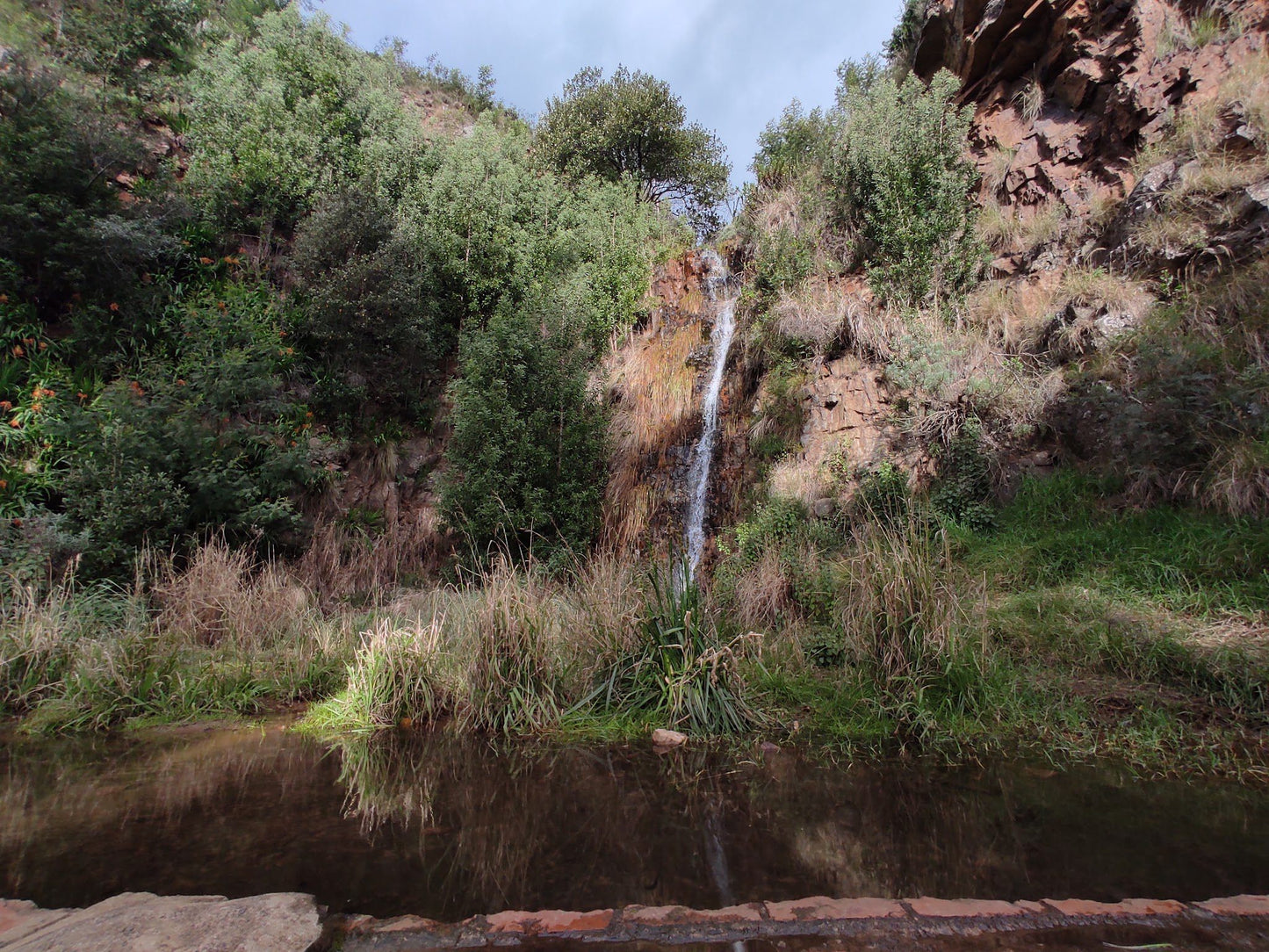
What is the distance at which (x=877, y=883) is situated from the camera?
2.34 m

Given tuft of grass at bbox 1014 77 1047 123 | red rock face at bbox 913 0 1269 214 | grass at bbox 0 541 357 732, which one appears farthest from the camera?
tuft of grass at bbox 1014 77 1047 123

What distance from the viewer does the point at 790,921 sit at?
2.07 meters

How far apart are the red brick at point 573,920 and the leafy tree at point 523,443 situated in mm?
6581

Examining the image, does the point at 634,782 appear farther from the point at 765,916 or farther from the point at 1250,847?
the point at 1250,847

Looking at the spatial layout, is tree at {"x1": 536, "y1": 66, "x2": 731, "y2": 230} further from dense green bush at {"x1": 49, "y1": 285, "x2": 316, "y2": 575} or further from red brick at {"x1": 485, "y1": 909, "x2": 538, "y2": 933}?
red brick at {"x1": 485, "y1": 909, "x2": 538, "y2": 933}

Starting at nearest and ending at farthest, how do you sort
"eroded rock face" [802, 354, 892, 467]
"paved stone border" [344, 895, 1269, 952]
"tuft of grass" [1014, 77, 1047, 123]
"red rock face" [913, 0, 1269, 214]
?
"paved stone border" [344, 895, 1269, 952]
"red rock face" [913, 0, 1269, 214]
"eroded rock face" [802, 354, 892, 467]
"tuft of grass" [1014, 77, 1047, 123]

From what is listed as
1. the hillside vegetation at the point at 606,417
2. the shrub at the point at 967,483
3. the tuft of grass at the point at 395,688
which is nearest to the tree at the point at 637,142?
the hillside vegetation at the point at 606,417

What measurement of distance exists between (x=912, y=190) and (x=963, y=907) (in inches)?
378

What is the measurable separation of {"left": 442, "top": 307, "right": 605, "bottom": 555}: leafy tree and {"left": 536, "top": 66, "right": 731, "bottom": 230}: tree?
9087 mm

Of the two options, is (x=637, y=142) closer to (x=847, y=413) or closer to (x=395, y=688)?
(x=847, y=413)

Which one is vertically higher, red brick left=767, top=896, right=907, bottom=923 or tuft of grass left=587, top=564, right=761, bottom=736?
tuft of grass left=587, top=564, right=761, bottom=736

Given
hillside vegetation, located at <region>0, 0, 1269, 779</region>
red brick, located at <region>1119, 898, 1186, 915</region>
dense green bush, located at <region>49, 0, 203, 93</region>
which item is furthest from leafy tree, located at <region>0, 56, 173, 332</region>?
red brick, located at <region>1119, 898, 1186, 915</region>

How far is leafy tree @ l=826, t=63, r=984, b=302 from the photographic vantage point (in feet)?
28.8

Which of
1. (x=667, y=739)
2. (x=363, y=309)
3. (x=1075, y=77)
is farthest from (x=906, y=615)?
(x=363, y=309)
